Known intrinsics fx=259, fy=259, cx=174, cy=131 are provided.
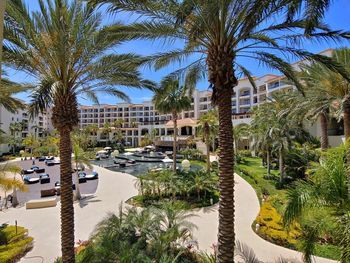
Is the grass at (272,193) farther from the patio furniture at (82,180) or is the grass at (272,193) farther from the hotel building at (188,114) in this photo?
the patio furniture at (82,180)

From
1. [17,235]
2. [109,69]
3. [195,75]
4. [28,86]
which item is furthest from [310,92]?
[17,235]

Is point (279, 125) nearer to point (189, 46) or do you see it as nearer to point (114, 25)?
point (189, 46)

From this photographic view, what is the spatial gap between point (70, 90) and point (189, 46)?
189 inches

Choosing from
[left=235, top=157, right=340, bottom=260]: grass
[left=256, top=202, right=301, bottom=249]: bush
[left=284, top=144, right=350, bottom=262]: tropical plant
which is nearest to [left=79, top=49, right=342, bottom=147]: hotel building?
[left=235, top=157, right=340, bottom=260]: grass

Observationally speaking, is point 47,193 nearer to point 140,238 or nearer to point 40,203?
point 40,203

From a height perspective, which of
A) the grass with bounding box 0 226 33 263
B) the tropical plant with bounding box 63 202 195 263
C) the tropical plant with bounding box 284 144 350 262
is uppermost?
the tropical plant with bounding box 284 144 350 262

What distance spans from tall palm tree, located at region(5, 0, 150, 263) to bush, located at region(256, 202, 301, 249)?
30.4 ft

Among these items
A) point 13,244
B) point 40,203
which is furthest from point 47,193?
point 13,244

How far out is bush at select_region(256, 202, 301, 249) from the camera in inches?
480

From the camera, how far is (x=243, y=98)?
7638cm

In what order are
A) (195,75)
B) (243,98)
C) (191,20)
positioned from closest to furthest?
(191,20)
(195,75)
(243,98)

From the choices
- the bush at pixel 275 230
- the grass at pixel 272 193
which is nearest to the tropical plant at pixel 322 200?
the grass at pixel 272 193

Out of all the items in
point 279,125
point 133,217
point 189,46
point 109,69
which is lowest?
point 133,217

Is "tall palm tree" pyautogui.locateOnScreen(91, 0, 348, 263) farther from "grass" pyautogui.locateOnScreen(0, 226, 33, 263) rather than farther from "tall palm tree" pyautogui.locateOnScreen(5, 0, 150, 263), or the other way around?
"grass" pyautogui.locateOnScreen(0, 226, 33, 263)
